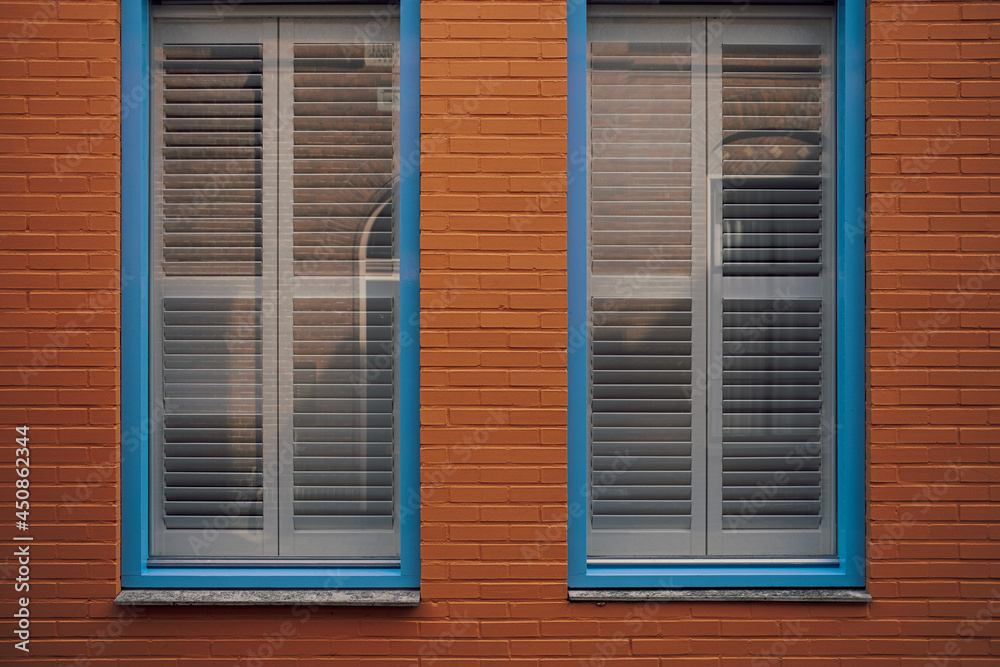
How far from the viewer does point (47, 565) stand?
2.79 metres

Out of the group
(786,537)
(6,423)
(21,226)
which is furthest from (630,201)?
(6,423)

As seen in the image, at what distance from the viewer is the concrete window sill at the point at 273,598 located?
2.75 m

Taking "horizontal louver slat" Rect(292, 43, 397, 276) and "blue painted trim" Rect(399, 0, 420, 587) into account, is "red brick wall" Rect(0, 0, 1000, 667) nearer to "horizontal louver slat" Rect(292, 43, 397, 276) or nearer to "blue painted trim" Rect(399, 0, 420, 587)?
"blue painted trim" Rect(399, 0, 420, 587)

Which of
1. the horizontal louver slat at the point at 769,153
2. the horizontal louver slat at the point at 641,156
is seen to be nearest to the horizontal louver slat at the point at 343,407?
the horizontal louver slat at the point at 641,156

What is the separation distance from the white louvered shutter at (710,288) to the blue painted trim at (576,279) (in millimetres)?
143

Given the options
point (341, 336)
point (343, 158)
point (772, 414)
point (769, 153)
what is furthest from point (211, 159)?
point (772, 414)

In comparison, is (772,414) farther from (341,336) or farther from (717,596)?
(341,336)

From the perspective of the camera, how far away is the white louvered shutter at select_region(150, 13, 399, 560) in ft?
9.78

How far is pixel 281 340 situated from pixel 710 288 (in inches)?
78.8

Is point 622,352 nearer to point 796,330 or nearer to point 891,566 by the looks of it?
point 796,330

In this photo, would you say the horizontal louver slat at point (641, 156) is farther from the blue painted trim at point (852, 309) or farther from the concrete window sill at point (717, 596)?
the concrete window sill at point (717, 596)

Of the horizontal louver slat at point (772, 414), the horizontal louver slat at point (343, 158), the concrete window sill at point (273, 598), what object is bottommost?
the concrete window sill at point (273, 598)

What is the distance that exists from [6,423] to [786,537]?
3.50 metres

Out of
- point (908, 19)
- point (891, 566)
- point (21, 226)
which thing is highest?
point (908, 19)
